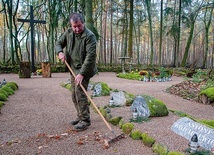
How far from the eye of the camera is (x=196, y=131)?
2619 millimetres

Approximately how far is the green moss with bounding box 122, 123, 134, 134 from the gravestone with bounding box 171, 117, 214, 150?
0.56 meters

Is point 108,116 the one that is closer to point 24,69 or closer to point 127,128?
point 127,128

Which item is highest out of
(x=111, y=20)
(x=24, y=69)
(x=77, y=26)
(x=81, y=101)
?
(x=111, y=20)

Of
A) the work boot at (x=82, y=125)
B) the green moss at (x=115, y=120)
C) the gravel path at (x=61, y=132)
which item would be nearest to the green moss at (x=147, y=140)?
the gravel path at (x=61, y=132)

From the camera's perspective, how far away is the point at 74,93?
3.41 meters

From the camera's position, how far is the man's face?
3.00 m

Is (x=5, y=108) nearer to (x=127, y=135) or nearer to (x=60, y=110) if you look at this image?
(x=60, y=110)

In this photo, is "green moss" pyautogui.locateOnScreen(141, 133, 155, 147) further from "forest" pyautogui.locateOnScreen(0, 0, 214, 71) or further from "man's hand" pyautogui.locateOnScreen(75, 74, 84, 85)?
"forest" pyautogui.locateOnScreen(0, 0, 214, 71)

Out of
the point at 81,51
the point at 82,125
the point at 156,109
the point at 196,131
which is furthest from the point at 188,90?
the point at 81,51

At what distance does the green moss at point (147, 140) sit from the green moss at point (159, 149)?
0.08 meters

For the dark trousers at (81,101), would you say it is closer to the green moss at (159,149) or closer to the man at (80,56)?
the man at (80,56)

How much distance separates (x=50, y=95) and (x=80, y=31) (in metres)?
3.53

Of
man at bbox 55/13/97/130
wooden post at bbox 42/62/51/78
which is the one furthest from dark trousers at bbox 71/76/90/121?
wooden post at bbox 42/62/51/78

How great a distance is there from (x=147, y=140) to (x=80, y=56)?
1496 mm
